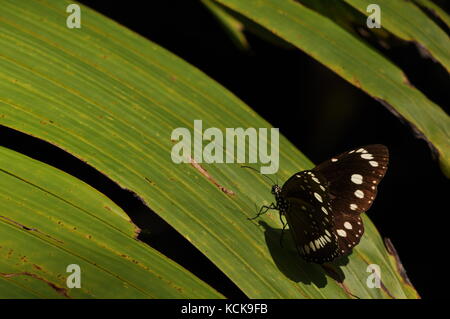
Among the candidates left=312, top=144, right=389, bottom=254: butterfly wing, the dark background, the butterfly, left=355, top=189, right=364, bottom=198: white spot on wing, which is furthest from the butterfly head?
the dark background

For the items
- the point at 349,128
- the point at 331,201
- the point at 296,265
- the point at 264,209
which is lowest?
the point at 296,265

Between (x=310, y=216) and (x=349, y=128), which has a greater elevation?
(x=349, y=128)

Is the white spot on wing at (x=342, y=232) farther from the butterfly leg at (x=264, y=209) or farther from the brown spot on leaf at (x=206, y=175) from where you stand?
the brown spot on leaf at (x=206, y=175)

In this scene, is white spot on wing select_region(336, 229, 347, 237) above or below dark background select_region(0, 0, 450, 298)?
below

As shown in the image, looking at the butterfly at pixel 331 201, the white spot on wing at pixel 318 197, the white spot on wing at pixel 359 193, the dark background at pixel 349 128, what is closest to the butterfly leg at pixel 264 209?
the butterfly at pixel 331 201

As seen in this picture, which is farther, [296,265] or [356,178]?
[356,178]

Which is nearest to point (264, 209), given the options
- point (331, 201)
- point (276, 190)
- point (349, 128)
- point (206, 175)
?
point (276, 190)

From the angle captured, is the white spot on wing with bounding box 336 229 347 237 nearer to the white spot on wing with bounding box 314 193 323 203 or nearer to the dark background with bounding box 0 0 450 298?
the white spot on wing with bounding box 314 193 323 203

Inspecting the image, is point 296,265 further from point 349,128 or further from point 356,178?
point 349,128
